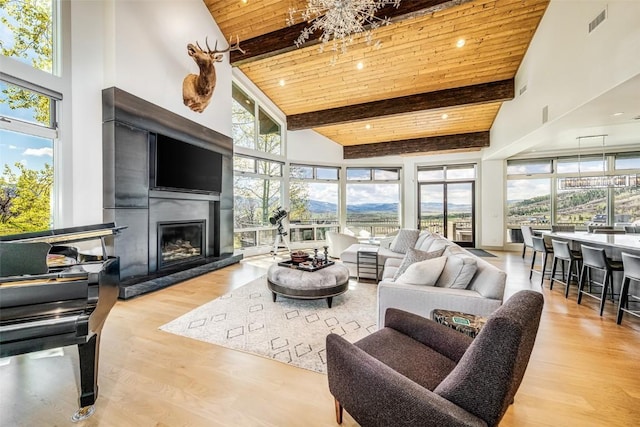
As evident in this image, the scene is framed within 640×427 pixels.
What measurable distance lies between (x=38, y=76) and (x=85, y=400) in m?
3.79

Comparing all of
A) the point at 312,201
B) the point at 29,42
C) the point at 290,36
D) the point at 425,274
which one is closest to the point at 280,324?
the point at 425,274

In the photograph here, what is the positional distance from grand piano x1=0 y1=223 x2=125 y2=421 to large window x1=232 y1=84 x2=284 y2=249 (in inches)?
183

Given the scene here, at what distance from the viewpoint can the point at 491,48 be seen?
15.8 feet

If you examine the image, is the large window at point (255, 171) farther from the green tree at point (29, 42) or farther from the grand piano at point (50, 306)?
the grand piano at point (50, 306)

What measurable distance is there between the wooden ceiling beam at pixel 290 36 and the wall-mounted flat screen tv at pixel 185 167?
2096mm

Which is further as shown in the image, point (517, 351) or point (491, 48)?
point (491, 48)

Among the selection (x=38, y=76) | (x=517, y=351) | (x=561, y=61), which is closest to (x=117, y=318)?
(x=38, y=76)

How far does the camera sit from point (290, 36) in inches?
181

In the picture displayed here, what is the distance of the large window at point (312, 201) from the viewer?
8.02 meters

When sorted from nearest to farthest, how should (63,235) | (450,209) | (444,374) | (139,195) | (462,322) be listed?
1. (444,374)
2. (462,322)
3. (63,235)
4. (139,195)
5. (450,209)

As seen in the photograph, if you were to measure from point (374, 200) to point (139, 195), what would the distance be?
6.92 m

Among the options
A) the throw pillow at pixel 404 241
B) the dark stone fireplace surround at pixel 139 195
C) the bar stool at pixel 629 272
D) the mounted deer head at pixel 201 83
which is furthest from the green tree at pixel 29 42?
the bar stool at pixel 629 272

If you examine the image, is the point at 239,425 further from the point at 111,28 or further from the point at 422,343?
the point at 111,28

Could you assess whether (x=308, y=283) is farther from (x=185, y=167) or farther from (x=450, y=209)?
(x=450, y=209)
